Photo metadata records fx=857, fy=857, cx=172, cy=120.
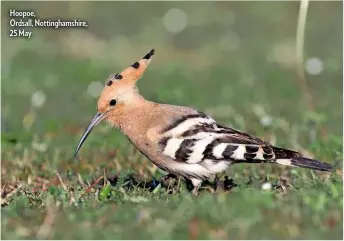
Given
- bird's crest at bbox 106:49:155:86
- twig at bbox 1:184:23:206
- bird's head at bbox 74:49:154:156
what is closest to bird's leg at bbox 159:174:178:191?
bird's head at bbox 74:49:154:156

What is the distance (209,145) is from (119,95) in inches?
32.8

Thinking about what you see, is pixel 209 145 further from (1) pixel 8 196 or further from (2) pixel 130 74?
(1) pixel 8 196

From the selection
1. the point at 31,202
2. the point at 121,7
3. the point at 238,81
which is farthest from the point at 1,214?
the point at 121,7

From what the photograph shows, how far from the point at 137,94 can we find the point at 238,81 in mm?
4401

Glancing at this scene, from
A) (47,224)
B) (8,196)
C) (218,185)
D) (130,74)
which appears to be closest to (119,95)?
(130,74)

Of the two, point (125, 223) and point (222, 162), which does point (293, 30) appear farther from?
point (125, 223)

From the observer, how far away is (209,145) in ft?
18.7

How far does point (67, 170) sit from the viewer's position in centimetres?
690

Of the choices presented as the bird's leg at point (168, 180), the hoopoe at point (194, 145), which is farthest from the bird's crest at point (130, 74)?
the bird's leg at point (168, 180)

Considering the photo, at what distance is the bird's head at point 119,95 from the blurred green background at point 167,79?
1.92ft

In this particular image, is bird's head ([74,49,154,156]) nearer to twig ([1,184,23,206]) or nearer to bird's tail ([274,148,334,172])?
twig ([1,184,23,206])

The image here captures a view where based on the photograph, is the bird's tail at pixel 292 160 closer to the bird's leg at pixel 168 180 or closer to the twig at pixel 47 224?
the bird's leg at pixel 168 180

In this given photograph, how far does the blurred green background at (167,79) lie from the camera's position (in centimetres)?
700

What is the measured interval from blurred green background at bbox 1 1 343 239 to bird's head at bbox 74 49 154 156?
23.1 inches
